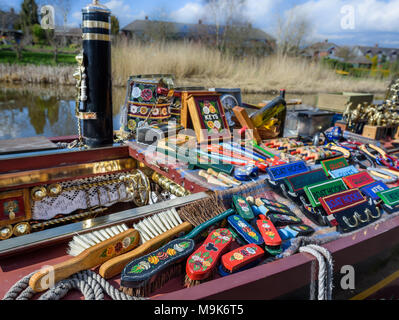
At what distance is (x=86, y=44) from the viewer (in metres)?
2.45

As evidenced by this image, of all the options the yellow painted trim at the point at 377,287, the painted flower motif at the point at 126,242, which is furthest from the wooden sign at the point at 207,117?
the yellow painted trim at the point at 377,287

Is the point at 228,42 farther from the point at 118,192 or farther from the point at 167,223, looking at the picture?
the point at 167,223

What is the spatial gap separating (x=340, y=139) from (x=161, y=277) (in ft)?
8.33

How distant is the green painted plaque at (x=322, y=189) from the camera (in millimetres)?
1617

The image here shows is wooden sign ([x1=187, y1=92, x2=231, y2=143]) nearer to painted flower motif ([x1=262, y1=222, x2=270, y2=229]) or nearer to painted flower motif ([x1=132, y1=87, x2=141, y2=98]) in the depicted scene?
painted flower motif ([x1=132, y1=87, x2=141, y2=98])

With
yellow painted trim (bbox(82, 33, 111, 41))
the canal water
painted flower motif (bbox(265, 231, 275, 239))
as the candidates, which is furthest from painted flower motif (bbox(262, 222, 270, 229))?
the canal water

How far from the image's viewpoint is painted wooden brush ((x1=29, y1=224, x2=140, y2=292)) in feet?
3.19

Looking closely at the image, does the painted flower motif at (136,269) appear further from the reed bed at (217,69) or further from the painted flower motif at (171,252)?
the reed bed at (217,69)

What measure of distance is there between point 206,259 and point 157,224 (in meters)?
0.35

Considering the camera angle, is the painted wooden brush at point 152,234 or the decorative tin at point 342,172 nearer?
the painted wooden brush at point 152,234

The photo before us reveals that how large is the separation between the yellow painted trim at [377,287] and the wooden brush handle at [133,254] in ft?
3.57

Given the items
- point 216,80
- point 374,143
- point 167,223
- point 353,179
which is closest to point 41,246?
point 167,223

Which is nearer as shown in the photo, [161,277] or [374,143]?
[161,277]
